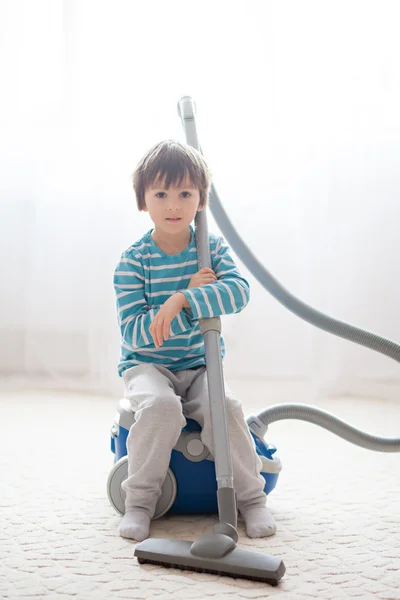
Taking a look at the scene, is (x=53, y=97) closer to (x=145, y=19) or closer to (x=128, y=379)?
(x=145, y=19)

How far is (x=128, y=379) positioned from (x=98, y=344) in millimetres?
898

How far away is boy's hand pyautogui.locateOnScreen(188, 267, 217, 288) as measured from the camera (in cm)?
119

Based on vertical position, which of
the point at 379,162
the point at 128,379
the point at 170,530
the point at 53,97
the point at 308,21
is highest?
the point at 308,21

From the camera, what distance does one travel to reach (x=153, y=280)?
1.27 m

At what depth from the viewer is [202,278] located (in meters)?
1.20

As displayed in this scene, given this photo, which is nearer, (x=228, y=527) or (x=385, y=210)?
(x=228, y=527)

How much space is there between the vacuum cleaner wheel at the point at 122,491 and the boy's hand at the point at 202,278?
0.29 metres

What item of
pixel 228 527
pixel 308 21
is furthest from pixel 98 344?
pixel 228 527

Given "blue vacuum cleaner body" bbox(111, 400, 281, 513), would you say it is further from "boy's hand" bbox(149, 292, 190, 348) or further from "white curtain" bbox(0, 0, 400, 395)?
"white curtain" bbox(0, 0, 400, 395)

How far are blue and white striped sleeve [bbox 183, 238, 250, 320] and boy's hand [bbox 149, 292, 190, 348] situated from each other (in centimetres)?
2

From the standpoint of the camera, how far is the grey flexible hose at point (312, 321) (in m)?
1.31

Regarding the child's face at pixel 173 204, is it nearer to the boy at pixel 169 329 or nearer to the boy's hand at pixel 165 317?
the boy at pixel 169 329

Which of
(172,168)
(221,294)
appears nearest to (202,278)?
(221,294)

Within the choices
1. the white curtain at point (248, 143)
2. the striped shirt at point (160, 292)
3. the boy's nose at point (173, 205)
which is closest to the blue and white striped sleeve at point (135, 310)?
the striped shirt at point (160, 292)
